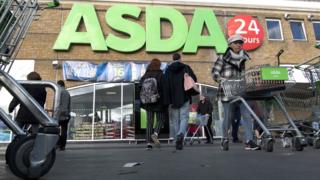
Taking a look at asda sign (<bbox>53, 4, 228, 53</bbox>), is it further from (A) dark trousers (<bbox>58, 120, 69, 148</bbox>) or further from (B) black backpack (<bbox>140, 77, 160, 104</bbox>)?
(B) black backpack (<bbox>140, 77, 160, 104</bbox>)

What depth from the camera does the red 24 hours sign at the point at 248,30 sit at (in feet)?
73.0

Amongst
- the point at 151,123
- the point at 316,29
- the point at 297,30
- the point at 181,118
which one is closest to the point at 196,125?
the point at 151,123

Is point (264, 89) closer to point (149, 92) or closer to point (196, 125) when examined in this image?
point (149, 92)

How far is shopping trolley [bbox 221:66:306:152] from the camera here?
22.8 ft

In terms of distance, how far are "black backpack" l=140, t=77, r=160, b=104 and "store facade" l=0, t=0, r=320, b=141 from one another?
10342mm

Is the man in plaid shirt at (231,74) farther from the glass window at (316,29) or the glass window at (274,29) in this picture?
the glass window at (316,29)

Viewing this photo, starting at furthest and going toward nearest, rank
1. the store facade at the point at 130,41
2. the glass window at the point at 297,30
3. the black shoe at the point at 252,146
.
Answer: the glass window at the point at 297,30
the store facade at the point at 130,41
the black shoe at the point at 252,146

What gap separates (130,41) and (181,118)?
1295 centimetres

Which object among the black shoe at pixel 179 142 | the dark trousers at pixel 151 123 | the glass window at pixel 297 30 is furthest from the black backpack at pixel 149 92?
the glass window at pixel 297 30

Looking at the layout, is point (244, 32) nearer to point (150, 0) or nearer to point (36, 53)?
point (150, 0)

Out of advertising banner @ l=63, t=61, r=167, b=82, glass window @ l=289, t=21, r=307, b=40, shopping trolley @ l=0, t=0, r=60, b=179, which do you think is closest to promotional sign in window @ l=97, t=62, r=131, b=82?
advertising banner @ l=63, t=61, r=167, b=82

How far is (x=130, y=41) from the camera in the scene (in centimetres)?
2117

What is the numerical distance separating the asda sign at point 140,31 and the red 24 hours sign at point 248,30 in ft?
2.52

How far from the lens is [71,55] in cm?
2062
